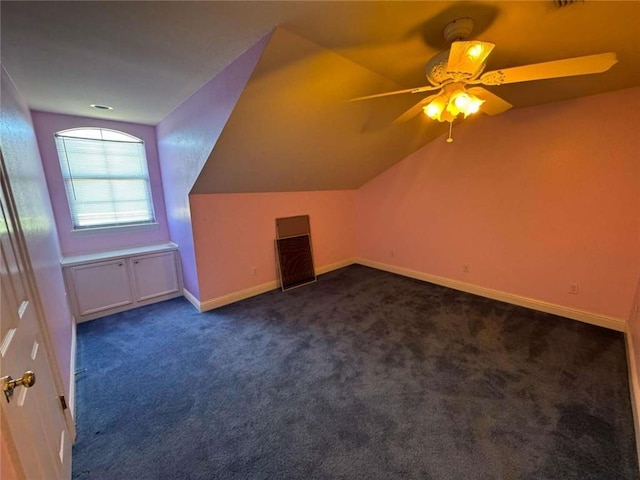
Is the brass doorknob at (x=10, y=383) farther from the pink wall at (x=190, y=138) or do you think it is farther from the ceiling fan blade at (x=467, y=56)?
the ceiling fan blade at (x=467, y=56)

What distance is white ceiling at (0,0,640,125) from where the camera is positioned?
1.35 metres

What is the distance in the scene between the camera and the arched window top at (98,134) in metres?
3.03

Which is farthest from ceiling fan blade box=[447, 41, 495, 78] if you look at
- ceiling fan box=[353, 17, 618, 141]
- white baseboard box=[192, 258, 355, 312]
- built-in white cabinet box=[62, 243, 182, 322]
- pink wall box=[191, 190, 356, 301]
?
built-in white cabinet box=[62, 243, 182, 322]

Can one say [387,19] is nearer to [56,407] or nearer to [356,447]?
[356,447]

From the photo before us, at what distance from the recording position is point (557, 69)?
4.42 ft

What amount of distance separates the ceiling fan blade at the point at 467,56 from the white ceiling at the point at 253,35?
30cm

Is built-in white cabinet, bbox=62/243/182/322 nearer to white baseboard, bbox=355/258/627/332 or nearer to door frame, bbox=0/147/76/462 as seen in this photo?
door frame, bbox=0/147/76/462

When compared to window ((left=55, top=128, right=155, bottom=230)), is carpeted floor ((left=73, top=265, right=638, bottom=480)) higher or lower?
lower

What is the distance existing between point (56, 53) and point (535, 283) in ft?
15.4

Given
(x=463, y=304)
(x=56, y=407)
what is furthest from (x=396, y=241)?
(x=56, y=407)

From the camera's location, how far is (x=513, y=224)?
308cm

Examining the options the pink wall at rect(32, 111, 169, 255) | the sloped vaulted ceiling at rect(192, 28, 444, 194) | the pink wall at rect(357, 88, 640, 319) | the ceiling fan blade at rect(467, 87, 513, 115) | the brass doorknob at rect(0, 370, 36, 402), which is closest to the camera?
the brass doorknob at rect(0, 370, 36, 402)

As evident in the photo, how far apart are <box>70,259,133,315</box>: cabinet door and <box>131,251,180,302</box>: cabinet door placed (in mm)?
102

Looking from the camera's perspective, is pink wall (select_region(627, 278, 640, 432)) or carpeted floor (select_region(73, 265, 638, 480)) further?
pink wall (select_region(627, 278, 640, 432))
